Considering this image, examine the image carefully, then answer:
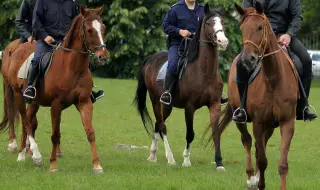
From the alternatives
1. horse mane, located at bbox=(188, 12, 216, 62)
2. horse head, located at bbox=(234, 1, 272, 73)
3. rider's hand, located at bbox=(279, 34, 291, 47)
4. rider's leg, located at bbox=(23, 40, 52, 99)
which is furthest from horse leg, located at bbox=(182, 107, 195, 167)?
horse head, located at bbox=(234, 1, 272, 73)

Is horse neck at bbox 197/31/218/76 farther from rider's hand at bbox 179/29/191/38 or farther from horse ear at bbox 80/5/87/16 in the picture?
horse ear at bbox 80/5/87/16

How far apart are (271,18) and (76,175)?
3.70m

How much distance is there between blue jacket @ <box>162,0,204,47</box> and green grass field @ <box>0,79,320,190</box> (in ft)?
7.89

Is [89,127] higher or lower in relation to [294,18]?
lower

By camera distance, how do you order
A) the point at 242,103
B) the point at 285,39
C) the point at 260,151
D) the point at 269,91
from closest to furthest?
1. the point at 269,91
2. the point at 260,151
3. the point at 242,103
4. the point at 285,39

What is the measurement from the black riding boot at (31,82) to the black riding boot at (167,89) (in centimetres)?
260

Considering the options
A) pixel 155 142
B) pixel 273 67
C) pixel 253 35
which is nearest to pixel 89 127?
pixel 155 142

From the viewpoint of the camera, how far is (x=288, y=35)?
12.1 m

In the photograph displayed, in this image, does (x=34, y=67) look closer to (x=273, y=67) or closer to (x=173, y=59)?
(x=173, y=59)

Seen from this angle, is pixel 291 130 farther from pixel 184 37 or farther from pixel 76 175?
pixel 184 37

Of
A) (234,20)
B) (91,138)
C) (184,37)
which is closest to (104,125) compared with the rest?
(184,37)

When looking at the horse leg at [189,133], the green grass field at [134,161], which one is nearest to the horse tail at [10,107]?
the green grass field at [134,161]

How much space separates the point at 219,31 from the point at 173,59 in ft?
4.67

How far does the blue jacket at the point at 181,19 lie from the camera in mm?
16203
